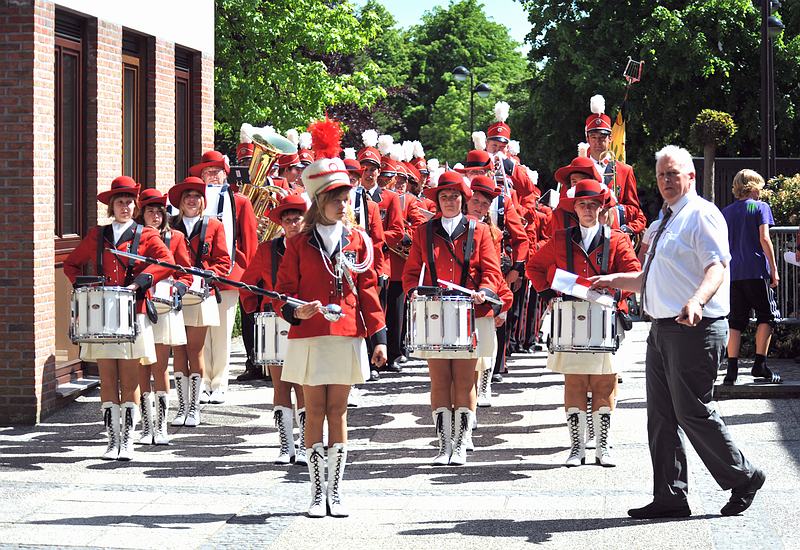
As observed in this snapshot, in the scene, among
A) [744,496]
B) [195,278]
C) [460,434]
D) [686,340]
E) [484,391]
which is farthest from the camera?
[484,391]

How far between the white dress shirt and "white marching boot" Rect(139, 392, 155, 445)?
14.3 ft

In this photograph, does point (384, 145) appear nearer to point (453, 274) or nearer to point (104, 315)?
point (453, 274)

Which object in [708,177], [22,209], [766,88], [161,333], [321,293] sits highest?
[766,88]

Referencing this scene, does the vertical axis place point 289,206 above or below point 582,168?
below

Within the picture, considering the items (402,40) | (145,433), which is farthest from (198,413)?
(402,40)

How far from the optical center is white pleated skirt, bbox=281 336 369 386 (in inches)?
332

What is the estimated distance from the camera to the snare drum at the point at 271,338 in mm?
10227

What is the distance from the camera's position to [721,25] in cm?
4097

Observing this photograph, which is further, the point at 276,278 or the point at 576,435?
the point at 576,435

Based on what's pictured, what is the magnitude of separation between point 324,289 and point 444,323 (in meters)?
1.54

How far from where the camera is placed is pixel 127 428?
34.3 ft

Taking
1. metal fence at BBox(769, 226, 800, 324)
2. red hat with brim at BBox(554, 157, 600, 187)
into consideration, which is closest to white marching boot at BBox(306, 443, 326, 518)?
red hat with brim at BBox(554, 157, 600, 187)

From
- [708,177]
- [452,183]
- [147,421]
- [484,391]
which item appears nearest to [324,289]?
[452,183]

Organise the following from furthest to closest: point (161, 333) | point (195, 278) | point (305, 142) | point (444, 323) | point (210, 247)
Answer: point (305, 142) < point (210, 247) < point (195, 278) < point (161, 333) < point (444, 323)
